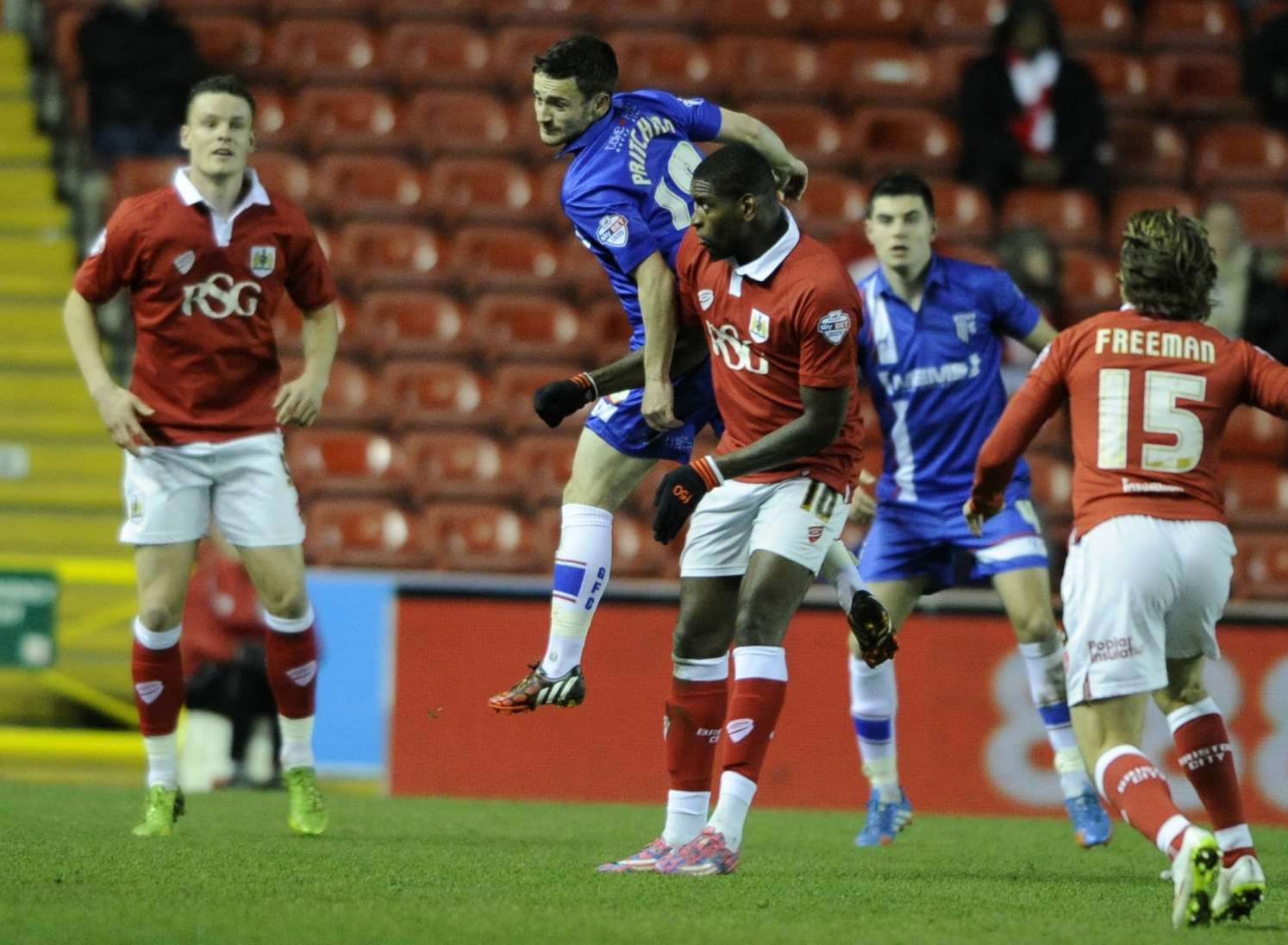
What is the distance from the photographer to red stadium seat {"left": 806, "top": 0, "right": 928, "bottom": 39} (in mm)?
13852

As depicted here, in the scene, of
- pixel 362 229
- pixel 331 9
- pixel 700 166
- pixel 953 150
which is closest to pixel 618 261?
pixel 700 166

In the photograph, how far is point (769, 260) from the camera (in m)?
5.59

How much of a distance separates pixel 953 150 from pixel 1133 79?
151 cm

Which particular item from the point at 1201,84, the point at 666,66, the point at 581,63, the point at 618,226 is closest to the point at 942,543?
the point at 618,226

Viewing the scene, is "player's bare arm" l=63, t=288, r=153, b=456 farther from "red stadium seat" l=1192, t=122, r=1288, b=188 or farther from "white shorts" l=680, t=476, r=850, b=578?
"red stadium seat" l=1192, t=122, r=1288, b=188

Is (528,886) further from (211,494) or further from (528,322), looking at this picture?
(528,322)

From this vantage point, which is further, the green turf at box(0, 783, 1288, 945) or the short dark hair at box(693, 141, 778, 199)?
the short dark hair at box(693, 141, 778, 199)

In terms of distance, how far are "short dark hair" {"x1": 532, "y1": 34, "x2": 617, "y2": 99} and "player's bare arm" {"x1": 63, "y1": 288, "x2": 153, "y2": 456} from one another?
1.72m

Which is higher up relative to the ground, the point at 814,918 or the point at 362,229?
the point at 362,229

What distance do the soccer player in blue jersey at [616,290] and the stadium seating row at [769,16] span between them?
762 cm

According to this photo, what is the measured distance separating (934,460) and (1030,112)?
5828 mm

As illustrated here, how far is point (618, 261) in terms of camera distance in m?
5.98

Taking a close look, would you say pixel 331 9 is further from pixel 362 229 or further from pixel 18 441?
pixel 18 441

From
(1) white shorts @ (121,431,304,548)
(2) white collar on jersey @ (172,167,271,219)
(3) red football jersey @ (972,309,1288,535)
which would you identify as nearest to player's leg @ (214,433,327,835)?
(1) white shorts @ (121,431,304,548)
